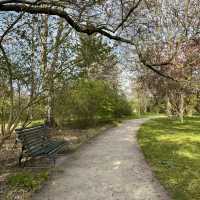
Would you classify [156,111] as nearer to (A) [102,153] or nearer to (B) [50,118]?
(B) [50,118]

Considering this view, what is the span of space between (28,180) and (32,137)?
1926mm

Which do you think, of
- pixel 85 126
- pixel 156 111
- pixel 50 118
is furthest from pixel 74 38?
pixel 156 111

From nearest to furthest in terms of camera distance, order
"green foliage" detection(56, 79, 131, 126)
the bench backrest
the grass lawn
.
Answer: the grass lawn
the bench backrest
"green foliage" detection(56, 79, 131, 126)

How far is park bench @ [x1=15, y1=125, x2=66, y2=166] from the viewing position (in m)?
7.80

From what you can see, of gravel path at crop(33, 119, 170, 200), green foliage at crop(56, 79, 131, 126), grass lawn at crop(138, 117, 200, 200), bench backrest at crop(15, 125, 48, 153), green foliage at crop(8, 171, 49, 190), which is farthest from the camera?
green foliage at crop(56, 79, 131, 126)

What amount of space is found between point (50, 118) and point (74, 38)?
35.8 feet

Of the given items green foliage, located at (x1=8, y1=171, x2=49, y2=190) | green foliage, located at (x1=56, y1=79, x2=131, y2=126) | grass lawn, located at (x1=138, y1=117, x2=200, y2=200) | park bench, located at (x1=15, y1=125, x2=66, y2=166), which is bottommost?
grass lawn, located at (x1=138, y1=117, x2=200, y2=200)

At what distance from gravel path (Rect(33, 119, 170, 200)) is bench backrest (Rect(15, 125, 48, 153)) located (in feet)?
2.63

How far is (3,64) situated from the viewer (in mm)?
7156

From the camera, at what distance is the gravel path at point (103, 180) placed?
235 inches

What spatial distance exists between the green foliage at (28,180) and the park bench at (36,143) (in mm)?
643

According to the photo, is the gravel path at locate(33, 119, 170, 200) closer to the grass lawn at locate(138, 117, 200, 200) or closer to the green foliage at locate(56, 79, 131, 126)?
the grass lawn at locate(138, 117, 200, 200)

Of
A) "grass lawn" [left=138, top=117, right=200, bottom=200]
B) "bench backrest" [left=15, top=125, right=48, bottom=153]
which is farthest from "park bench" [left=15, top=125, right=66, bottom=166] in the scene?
"grass lawn" [left=138, top=117, right=200, bottom=200]

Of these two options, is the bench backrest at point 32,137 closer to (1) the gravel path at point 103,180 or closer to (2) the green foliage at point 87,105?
(1) the gravel path at point 103,180
